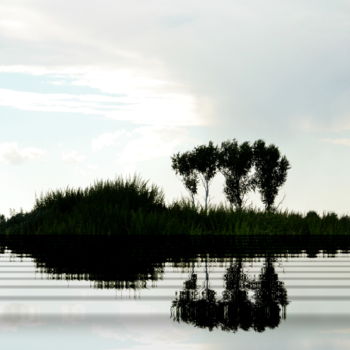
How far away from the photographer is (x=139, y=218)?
18297mm

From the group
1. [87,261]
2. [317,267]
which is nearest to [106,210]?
[87,261]

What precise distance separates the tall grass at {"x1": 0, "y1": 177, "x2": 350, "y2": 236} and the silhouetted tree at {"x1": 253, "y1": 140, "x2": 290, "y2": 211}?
1422 inches

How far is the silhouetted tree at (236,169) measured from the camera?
5841 cm

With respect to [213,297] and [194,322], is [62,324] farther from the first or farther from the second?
[213,297]

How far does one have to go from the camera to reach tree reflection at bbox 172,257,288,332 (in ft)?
19.1

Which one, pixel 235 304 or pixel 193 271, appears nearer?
pixel 235 304

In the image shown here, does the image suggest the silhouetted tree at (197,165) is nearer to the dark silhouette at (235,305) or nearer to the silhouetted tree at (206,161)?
the silhouetted tree at (206,161)

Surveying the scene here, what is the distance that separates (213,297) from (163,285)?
3.53 ft

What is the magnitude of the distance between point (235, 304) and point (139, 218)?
38.9 ft

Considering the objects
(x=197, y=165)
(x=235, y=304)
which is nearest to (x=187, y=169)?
(x=197, y=165)

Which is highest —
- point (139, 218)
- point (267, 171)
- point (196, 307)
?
point (267, 171)

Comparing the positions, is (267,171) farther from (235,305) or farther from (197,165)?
(235,305)

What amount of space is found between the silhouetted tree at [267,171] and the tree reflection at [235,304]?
51010 millimetres

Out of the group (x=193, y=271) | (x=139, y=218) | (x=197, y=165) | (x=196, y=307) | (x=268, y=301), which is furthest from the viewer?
(x=197, y=165)
